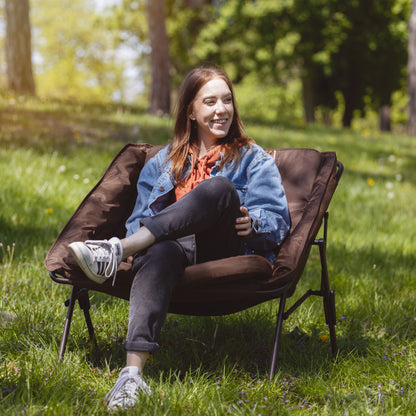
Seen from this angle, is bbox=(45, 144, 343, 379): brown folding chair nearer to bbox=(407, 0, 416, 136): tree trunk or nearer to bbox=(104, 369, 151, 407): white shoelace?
bbox=(104, 369, 151, 407): white shoelace

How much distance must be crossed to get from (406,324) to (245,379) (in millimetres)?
1160

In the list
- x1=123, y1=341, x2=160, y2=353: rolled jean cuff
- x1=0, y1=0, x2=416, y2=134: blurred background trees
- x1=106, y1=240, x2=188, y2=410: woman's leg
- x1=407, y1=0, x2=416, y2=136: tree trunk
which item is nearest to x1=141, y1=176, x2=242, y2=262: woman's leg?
x1=106, y1=240, x2=188, y2=410: woman's leg

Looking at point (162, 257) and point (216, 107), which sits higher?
point (216, 107)

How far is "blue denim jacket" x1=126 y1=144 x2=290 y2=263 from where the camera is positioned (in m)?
2.89

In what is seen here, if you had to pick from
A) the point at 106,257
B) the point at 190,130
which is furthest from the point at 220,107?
the point at 106,257

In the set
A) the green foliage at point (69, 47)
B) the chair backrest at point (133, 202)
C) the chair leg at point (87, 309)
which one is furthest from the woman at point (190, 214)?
the green foliage at point (69, 47)

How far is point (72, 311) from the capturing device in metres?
2.71

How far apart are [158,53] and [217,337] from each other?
8007 millimetres

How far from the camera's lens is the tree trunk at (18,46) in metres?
10.3

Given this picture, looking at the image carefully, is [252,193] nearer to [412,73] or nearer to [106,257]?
[106,257]

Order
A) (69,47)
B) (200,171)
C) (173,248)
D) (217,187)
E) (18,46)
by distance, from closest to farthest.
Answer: (173,248) → (217,187) → (200,171) → (18,46) → (69,47)

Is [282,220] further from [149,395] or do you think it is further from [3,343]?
[3,343]

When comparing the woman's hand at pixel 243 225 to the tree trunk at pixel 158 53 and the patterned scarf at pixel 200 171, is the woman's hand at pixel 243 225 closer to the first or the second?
the patterned scarf at pixel 200 171

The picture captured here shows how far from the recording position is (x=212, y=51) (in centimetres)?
2298
